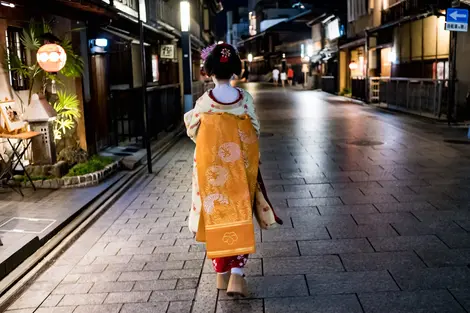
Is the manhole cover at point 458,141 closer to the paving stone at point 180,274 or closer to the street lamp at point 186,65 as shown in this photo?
the paving stone at point 180,274

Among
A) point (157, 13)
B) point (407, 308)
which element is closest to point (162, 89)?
point (157, 13)

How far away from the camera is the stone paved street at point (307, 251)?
4.87 metres

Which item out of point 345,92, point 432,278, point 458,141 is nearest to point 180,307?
point 432,278

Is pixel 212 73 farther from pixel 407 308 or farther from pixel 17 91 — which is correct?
pixel 17 91

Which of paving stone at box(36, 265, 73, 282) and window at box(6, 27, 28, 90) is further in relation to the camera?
window at box(6, 27, 28, 90)

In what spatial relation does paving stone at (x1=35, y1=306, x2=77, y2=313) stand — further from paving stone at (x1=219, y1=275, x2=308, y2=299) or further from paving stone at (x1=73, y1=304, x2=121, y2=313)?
paving stone at (x1=219, y1=275, x2=308, y2=299)

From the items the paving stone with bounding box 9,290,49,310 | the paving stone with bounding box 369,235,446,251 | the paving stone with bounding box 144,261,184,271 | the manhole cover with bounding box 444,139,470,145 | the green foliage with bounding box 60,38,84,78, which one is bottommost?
the paving stone with bounding box 9,290,49,310

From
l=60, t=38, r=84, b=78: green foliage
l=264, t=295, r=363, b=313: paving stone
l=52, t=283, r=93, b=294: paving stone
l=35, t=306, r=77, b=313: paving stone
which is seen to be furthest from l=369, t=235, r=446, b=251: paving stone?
l=60, t=38, r=84, b=78: green foliage

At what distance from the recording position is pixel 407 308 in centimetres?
453

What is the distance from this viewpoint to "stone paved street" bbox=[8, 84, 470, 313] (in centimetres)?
487

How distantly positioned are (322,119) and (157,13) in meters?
8.55

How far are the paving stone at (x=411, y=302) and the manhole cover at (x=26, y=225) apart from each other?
4771 millimetres

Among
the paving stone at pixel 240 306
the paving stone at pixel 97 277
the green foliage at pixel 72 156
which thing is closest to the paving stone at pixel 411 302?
the paving stone at pixel 240 306

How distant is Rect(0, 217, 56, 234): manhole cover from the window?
12.6 feet
